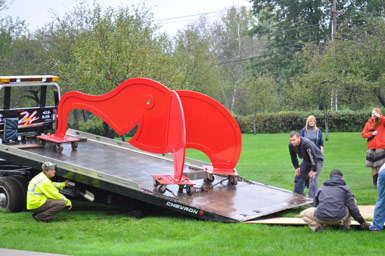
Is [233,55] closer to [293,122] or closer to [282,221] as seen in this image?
[293,122]

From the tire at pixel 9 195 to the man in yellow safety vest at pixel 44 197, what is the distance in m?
1.29

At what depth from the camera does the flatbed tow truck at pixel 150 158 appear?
400 inches

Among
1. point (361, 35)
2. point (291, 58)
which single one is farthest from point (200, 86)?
point (361, 35)

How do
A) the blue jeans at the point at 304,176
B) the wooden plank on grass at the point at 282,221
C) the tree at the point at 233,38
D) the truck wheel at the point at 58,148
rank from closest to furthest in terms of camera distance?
1. the wooden plank on grass at the point at 282,221
2. the blue jeans at the point at 304,176
3. the truck wheel at the point at 58,148
4. the tree at the point at 233,38

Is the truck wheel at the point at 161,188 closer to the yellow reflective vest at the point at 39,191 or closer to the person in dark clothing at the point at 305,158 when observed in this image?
the yellow reflective vest at the point at 39,191

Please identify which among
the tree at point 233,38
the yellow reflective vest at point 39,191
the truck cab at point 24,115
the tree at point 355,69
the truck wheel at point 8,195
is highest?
the tree at point 233,38

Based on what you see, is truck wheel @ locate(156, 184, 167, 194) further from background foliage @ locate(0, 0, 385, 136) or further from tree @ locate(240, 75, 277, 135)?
tree @ locate(240, 75, 277, 135)

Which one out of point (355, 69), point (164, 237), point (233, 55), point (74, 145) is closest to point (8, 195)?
point (74, 145)

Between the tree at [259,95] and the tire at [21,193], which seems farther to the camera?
the tree at [259,95]

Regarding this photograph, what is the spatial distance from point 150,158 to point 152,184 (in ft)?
8.84

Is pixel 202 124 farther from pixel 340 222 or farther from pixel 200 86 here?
pixel 200 86

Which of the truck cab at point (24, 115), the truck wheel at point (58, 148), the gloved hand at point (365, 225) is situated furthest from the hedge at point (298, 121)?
the gloved hand at point (365, 225)

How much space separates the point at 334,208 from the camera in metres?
8.18

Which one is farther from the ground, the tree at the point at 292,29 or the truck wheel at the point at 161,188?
the tree at the point at 292,29
